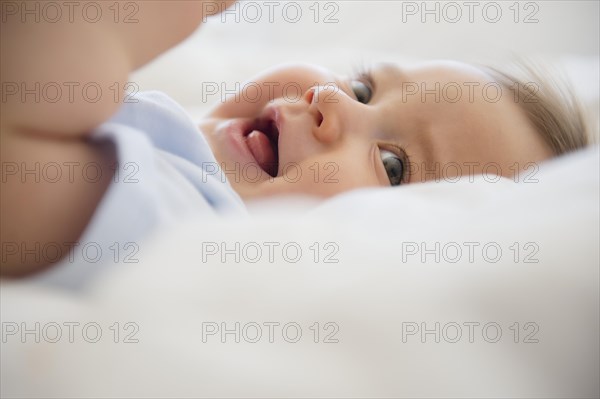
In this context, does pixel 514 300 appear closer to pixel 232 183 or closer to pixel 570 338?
pixel 570 338

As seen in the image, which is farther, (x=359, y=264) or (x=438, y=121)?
(x=438, y=121)

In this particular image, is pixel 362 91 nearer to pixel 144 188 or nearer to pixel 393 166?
pixel 393 166

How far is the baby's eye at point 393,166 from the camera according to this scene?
854 mm

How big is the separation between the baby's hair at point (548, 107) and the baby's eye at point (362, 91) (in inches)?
7.4

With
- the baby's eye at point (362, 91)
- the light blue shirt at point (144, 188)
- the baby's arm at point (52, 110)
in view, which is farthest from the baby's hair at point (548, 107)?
the baby's arm at point (52, 110)

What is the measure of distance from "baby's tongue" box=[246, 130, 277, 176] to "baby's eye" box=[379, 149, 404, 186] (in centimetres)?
14

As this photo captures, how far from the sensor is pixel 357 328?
0.43 meters

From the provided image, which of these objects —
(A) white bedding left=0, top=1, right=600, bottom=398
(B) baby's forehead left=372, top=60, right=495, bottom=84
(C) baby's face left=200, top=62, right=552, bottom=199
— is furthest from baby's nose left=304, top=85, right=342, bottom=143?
(A) white bedding left=0, top=1, right=600, bottom=398

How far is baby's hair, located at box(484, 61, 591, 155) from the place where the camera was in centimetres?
92

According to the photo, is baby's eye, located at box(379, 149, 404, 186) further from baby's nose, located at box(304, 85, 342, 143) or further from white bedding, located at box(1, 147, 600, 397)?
white bedding, located at box(1, 147, 600, 397)

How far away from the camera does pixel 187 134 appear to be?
0.71m

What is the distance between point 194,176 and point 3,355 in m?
0.28

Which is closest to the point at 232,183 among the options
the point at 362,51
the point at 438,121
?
the point at 438,121

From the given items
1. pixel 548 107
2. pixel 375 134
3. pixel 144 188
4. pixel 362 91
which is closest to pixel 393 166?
pixel 375 134
